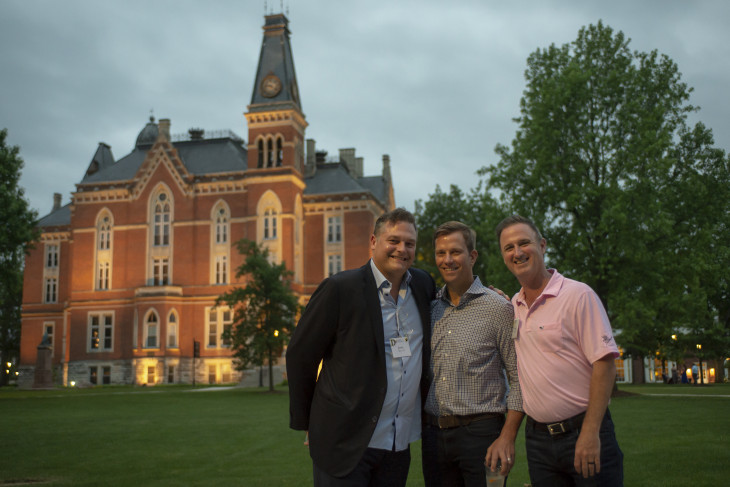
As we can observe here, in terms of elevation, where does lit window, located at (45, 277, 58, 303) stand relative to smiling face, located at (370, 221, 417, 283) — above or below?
above

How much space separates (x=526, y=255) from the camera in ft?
14.5

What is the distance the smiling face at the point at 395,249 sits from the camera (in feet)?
14.7

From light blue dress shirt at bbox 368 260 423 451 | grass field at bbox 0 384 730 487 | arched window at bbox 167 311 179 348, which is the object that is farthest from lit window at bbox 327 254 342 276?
light blue dress shirt at bbox 368 260 423 451

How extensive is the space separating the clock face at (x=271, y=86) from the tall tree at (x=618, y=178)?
26.3 meters

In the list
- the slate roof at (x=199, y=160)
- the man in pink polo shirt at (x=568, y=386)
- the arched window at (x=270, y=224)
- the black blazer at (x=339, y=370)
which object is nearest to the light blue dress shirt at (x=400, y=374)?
the black blazer at (x=339, y=370)

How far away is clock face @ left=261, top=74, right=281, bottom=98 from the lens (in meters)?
51.5

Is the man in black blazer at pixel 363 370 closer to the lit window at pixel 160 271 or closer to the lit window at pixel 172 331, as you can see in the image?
the lit window at pixel 172 331

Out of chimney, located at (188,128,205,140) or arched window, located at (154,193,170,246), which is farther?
chimney, located at (188,128,205,140)

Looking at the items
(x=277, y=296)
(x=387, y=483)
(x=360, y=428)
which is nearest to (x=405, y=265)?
(x=360, y=428)

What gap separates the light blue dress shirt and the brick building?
4551 cm

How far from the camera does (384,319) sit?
4496 millimetres

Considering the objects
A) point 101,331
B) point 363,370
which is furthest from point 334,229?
point 363,370

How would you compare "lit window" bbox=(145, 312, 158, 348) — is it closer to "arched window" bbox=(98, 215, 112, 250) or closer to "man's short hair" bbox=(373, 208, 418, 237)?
"arched window" bbox=(98, 215, 112, 250)

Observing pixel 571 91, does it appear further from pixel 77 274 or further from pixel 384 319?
pixel 77 274
